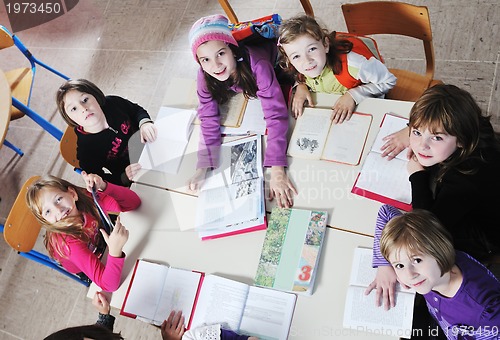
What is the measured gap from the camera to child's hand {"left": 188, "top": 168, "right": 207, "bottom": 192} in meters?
1.98

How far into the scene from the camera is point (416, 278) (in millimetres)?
1432

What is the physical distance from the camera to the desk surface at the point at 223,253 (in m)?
1.59

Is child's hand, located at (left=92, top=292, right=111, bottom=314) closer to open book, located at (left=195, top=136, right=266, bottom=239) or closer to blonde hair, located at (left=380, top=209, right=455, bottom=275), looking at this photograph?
open book, located at (left=195, top=136, right=266, bottom=239)

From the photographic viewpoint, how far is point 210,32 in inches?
74.9

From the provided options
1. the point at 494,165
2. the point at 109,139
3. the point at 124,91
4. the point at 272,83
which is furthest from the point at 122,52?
Result: the point at 494,165

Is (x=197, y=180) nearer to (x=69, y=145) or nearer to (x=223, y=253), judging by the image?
(x=223, y=253)

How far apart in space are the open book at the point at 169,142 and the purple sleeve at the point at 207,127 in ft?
0.28

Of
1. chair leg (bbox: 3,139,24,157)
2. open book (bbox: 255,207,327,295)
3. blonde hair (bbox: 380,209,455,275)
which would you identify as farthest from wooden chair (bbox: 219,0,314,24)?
chair leg (bbox: 3,139,24,157)

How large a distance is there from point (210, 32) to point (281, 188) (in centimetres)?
64

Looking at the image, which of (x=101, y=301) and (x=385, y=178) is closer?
(x=385, y=178)

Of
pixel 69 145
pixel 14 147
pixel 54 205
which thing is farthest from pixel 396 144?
pixel 14 147

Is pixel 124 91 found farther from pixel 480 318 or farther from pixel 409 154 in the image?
pixel 480 318

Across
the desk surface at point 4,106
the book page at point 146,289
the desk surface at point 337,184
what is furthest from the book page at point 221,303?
the desk surface at point 4,106

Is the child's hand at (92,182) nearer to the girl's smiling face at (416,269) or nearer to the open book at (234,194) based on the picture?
the open book at (234,194)
